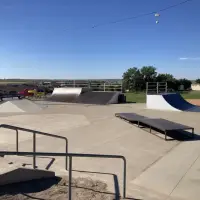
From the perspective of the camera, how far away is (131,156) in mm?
7090

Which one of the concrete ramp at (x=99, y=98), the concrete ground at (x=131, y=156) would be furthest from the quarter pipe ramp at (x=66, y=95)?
the concrete ground at (x=131, y=156)

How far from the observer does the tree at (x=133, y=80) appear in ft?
161

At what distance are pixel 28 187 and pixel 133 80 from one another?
48.0 m

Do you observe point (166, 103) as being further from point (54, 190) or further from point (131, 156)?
point (54, 190)

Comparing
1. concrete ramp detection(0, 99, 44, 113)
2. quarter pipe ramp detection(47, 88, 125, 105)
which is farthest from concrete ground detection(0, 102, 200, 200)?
quarter pipe ramp detection(47, 88, 125, 105)

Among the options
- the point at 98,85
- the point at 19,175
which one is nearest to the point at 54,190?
the point at 19,175

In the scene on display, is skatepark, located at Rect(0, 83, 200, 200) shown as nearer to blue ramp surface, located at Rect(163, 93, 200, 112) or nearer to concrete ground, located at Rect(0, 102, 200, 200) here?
concrete ground, located at Rect(0, 102, 200, 200)

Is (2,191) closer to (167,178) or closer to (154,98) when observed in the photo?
(167,178)

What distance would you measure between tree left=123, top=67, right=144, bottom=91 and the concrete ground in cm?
3692

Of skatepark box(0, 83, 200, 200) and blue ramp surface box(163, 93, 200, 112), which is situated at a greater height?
blue ramp surface box(163, 93, 200, 112)

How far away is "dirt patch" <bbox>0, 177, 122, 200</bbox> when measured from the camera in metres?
4.11

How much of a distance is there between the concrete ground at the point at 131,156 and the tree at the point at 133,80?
3692cm

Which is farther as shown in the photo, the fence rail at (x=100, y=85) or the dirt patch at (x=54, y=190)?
the fence rail at (x=100, y=85)

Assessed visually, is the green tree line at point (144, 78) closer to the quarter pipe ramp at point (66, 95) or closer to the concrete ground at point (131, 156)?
the quarter pipe ramp at point (66, 95)
